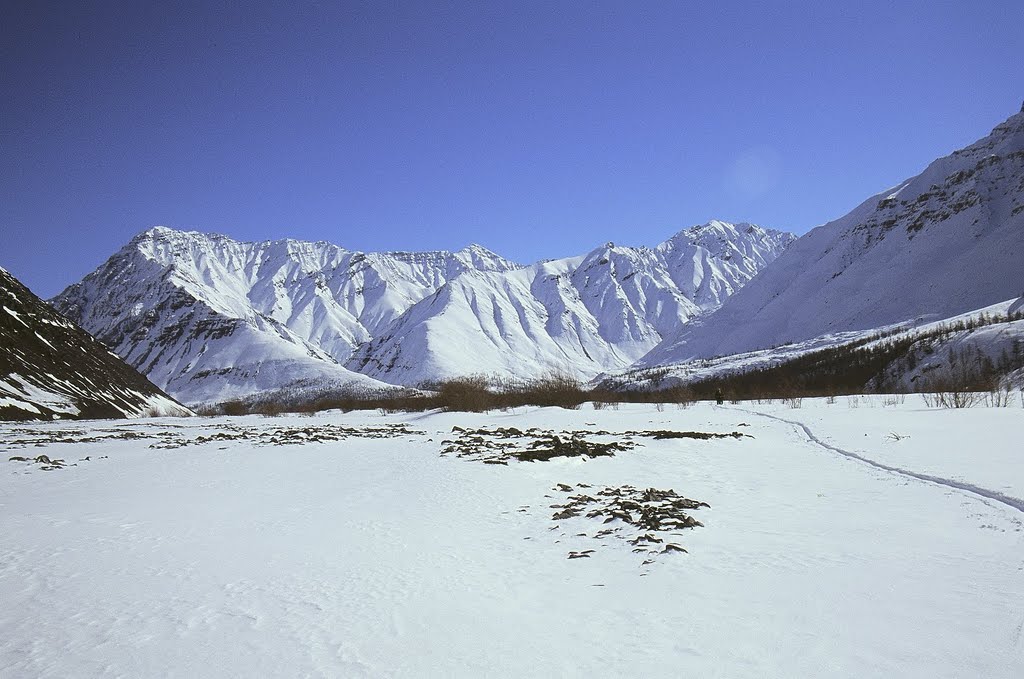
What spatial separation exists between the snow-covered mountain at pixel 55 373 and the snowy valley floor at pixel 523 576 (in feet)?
180

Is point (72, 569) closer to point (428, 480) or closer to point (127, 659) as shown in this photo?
point (127, 659)

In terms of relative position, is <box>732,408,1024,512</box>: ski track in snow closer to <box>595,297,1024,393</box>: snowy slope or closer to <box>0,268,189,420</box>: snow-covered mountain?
<box>595,297,1024,393</box>: snowy slope

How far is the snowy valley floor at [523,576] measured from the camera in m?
4.52

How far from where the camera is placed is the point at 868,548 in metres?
6.84

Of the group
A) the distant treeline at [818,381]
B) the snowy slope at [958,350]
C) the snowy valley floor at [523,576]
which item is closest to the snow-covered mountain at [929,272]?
the snowy slope at [958,350]

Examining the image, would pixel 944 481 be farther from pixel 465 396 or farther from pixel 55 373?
pixel 55 373

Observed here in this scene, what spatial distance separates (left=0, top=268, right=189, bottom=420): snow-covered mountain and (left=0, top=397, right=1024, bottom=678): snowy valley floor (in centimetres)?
5489

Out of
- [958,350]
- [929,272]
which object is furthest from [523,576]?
[929,272]

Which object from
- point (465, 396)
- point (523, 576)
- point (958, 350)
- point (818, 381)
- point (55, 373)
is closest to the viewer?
point (523, 576)

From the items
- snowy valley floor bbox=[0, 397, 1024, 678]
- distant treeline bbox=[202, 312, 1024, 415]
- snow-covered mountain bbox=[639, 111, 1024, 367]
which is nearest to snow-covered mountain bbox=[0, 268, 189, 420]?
distant treeline bbox=[202, 312, 1024, 415]

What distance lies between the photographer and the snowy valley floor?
4.52 meters

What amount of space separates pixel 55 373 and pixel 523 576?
7906 centimetres

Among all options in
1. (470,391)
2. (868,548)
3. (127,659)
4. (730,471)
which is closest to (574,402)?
(470,391)

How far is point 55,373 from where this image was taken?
64.4 metres
